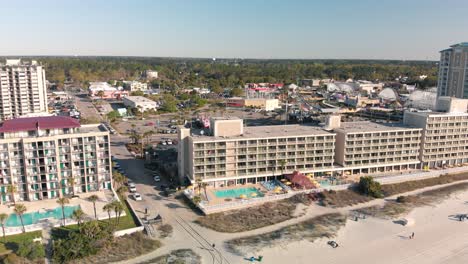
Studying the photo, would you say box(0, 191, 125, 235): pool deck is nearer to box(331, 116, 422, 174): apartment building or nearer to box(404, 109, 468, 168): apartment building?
box(331, 116, 422, 174): apartment building

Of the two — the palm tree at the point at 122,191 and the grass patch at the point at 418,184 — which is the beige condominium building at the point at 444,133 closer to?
the grass patch at the point at 418,184

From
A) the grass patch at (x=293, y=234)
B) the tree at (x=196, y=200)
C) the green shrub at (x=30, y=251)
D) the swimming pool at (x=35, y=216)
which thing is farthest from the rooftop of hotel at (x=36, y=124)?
the grass patch at (x=293, y=234)

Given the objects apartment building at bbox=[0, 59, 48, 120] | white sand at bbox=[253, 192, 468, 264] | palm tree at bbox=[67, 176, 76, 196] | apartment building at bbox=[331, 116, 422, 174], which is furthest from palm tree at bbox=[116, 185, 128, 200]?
apartment building at bbox=[0, 59, 48, 120]

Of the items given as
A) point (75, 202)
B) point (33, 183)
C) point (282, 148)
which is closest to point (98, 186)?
point (75, 202)

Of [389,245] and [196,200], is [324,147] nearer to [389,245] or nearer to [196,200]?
[389,245]

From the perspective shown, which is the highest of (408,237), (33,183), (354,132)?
(354,132)

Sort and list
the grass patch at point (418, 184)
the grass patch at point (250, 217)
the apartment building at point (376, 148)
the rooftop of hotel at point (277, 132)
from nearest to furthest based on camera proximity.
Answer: the grass patch at point (250, 217), the rooftop of hotel at point (277, 132), the grass patch at point (418, 184), the apartment building at point (376, 148)

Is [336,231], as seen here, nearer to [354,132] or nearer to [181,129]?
[354,132]
